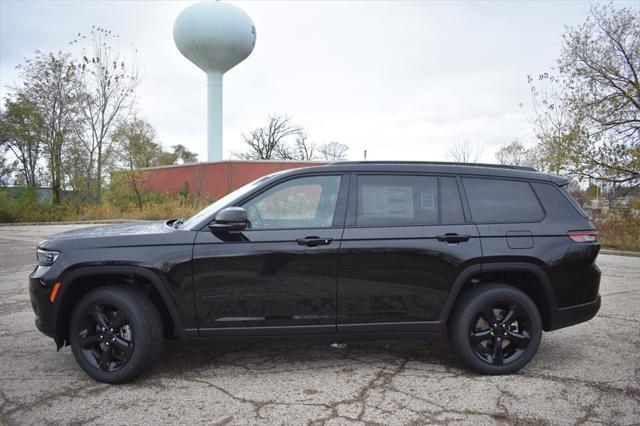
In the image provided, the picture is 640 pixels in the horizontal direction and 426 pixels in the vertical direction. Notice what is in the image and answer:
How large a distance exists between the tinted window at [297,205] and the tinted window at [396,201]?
9.9 inches

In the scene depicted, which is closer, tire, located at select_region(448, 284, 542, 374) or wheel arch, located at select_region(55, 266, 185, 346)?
wheel arch, located at select_region(55, 266, 185, 346)

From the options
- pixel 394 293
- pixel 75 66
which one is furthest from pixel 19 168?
pixel 394 293

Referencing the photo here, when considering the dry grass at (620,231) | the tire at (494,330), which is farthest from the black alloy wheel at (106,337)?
the dry grass at (620,231)

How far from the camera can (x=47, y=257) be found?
12.5 ft

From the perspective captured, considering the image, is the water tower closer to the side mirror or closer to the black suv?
the black suv

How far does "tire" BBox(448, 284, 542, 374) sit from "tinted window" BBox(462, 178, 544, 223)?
0.60 metres

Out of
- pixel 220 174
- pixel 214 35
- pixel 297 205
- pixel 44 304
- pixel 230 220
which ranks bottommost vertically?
pixel 44 304

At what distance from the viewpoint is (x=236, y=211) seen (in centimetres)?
365

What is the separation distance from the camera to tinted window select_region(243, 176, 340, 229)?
3904 mm

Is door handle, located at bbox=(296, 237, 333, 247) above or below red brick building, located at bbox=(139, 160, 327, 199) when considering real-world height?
below

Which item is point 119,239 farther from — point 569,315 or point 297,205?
point 569,315

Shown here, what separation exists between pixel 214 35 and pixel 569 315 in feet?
113

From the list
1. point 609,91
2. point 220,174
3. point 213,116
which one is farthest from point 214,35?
point 609,91

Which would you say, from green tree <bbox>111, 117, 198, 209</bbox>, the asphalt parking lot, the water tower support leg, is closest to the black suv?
the asphalt parking lot
